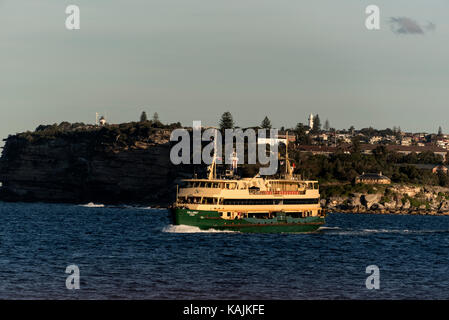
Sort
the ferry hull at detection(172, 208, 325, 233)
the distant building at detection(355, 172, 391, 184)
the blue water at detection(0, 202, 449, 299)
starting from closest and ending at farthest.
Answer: the blue water at detection(0, 202, 449, 299)
the ferry hull at detection(172, 208, 325, 233)
the distant building at detection(355, 172, 391, 184)

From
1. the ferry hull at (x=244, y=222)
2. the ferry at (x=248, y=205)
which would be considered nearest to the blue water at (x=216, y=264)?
the ferry hull at (x=244, y=222)

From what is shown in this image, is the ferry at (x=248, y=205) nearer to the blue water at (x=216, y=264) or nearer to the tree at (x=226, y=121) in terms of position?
the blue water at (x=216, y=264)

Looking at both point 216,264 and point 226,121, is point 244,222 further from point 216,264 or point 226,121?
point 226,121

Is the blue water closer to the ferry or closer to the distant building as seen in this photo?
the ferry

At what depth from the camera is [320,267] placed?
50.3 m

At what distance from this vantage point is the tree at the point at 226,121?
194m

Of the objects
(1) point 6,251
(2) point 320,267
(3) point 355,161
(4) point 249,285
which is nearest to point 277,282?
(4) point 249,285

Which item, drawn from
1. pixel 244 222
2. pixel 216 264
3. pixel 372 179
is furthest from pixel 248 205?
pixel 372 179

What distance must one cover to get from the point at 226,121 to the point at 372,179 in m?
42.3

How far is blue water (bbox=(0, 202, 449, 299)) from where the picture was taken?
3794cm

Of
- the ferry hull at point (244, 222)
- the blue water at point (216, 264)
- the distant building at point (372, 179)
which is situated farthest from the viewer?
the distant building at point (372, 179)

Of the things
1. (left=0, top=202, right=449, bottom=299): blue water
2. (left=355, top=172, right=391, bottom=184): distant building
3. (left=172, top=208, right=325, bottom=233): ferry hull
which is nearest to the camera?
(left=0, top=202, right=449, bottom=299): blue water

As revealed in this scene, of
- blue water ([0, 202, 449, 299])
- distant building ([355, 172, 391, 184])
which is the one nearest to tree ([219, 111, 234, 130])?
distant building ([355, 172, 391, 184])

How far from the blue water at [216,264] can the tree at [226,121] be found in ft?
372
